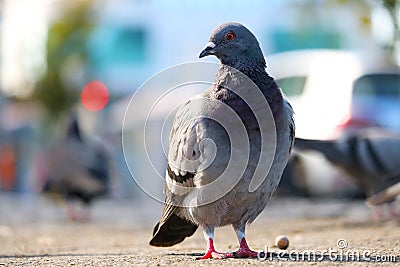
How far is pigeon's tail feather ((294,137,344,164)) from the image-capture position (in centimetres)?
996

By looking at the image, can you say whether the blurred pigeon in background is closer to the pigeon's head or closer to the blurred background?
the pigeon's head

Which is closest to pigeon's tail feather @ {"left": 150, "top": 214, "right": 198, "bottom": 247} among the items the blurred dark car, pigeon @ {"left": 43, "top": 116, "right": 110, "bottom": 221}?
the blurred dark car

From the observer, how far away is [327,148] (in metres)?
10.3

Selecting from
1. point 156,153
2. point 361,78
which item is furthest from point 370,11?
point 156,153

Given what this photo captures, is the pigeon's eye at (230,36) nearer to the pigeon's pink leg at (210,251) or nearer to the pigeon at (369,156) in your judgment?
the pigeon's pink leg at (210,251)

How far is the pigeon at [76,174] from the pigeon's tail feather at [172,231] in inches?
302

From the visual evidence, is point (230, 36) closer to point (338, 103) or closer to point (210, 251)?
point (210, 251)

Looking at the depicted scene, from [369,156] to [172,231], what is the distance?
4.45m

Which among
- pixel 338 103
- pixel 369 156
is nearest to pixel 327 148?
pixel 369 156

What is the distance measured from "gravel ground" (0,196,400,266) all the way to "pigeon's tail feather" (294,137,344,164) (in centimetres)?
82

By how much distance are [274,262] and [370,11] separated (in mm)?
6466

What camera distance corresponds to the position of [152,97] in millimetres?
21062

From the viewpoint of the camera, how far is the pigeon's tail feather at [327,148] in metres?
9.96

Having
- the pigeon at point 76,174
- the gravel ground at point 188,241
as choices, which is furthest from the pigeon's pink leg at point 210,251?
the pigeon at point 76,174
